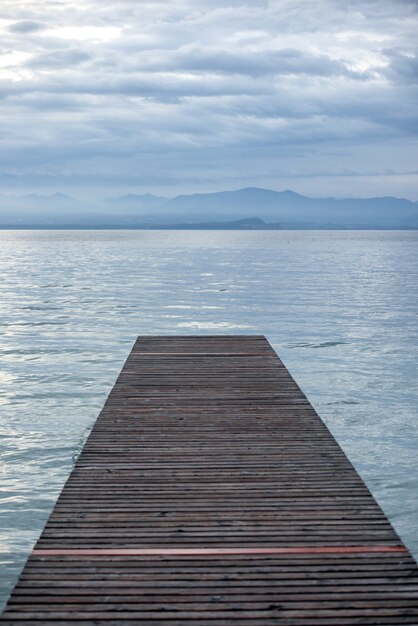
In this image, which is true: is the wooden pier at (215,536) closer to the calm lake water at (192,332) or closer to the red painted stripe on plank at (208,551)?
the red painted stripe on plank at (208,551)

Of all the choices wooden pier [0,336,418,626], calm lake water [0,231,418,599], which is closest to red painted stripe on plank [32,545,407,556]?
wooden pier [0,336,418,626]

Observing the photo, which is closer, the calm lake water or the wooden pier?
the wooden pier

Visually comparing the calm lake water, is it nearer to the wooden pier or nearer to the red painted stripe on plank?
the wooden pier

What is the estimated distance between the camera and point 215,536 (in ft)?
24.0

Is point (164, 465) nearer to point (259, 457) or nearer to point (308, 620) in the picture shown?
point (259, 457)

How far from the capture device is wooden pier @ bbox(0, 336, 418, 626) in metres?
5.97

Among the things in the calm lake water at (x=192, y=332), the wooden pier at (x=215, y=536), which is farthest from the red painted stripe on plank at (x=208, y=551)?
the calm lake water at (x=192, y=332)

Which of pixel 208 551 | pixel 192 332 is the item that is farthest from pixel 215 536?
pixel 192 332

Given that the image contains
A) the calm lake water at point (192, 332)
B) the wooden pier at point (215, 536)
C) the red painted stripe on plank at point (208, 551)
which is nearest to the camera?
the wooden pier at point (215, 536)

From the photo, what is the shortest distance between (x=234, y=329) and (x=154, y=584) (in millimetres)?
23361

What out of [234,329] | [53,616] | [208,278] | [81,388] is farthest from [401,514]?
[208,278]

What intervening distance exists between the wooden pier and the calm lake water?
4.85ft

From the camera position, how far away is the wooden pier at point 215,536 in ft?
19.6

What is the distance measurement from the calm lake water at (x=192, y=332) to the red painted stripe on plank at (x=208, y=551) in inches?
74.3
